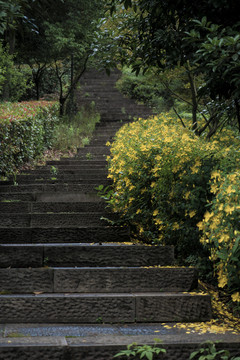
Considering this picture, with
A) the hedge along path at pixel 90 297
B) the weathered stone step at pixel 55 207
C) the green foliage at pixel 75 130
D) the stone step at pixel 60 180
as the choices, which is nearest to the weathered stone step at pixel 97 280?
the hedge along path at pixel 90 297

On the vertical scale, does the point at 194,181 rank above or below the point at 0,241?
above

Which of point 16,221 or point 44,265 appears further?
point 16,221

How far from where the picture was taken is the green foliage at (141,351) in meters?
3.10

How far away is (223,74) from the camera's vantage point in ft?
12.8

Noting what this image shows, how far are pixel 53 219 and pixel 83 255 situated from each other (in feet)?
4.15

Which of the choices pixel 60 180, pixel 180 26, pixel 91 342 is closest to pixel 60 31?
pixel 60 180

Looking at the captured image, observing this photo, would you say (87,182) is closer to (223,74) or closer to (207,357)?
(223,74)

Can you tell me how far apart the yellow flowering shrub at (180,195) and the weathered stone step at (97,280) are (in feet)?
1.31

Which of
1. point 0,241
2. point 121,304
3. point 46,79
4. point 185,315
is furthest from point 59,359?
point 46,79

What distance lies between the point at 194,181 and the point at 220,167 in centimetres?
44

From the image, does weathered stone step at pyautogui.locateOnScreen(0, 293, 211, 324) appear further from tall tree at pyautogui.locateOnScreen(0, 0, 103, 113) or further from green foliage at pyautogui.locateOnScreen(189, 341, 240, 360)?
tall tree at pyautogui.locateOnScreen(0, 0, 103, 113)

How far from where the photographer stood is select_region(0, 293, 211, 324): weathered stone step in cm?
372

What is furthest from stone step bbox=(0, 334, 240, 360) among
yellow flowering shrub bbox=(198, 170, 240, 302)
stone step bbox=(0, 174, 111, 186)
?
stone step bbox=(0, 174, 111, 186)

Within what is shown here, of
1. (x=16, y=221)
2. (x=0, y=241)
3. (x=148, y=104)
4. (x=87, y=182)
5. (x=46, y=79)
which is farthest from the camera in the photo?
(x=46, y=79)
